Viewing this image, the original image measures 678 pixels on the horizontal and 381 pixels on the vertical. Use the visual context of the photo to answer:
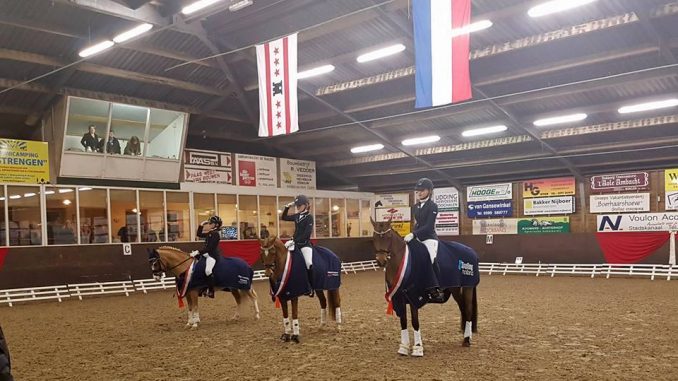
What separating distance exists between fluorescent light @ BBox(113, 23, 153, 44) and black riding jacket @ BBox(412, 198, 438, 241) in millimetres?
9196

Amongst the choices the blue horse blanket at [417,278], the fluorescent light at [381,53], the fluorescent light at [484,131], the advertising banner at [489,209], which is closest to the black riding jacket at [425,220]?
the blue horse blanket at [417,278]

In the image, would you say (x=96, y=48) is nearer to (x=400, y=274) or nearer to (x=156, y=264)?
(x=156, y=264)

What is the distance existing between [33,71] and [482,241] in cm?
1774

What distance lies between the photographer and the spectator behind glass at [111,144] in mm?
17859

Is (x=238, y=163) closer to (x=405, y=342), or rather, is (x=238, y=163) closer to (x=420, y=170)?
(x=420, y=170)

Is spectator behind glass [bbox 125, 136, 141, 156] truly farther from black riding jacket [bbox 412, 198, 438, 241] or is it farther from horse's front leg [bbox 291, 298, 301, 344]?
black riding jacket [bbox 412, 198, 438, 241]

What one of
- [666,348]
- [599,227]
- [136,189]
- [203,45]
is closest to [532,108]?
[599,227]

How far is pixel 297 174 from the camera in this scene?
24516 mm

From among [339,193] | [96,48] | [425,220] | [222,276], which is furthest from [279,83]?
[339,193]

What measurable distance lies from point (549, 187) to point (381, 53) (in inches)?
429

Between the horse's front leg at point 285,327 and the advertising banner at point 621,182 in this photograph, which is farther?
the advertising banner at point 621,182

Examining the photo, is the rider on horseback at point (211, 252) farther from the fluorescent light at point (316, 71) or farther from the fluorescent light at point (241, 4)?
the fluorescent light at point (316, 71)

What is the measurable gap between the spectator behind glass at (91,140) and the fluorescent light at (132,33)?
201 inches

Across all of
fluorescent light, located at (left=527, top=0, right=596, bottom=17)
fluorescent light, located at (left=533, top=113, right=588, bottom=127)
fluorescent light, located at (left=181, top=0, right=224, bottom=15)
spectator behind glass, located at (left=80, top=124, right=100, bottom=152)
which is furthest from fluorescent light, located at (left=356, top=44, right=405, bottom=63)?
spectator behind glass, located at (left=80, top=124, right=100, bottom=152)
